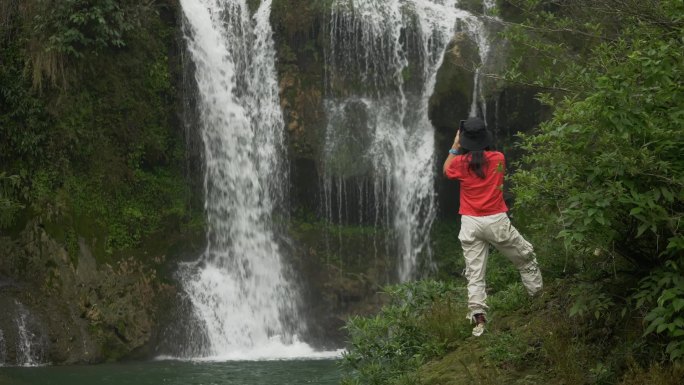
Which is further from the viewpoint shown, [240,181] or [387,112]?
[387,112]

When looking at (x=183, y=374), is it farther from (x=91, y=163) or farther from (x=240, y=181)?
(x=240, y=181)

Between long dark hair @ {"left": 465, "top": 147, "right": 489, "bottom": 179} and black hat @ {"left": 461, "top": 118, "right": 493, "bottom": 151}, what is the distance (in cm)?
4

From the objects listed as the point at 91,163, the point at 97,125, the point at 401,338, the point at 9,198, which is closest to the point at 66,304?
the point at 9,198

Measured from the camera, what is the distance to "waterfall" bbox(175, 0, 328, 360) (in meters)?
17.0

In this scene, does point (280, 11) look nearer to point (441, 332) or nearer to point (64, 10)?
point (64, 10)

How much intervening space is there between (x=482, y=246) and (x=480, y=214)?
0.26m

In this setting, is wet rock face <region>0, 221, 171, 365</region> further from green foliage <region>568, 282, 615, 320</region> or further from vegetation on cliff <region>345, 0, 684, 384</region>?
green foliage <region>568, 282, 615, 320</region>

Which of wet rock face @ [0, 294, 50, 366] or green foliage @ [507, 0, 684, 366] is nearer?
green foliage @ [507, 0, 684, 366]

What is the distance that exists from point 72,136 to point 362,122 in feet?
20.1

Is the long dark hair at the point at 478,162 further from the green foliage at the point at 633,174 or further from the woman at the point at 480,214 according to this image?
the green foliage at the point at 633,174

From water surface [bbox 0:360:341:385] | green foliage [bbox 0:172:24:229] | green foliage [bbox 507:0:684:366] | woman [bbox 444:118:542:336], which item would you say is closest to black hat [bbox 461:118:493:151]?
woman [bbox 444:118:542:336]

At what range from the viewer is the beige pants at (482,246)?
6.73 m

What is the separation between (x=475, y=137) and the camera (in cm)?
686

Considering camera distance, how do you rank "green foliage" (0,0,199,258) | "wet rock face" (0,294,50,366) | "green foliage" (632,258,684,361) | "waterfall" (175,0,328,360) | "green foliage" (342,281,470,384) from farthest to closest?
"waterfall" (175,0,328,360)
"green foliage" (0,0,199,258)
"wet rock face" (0,294,50,366)
"green foliage" (342,281,470,384)
"green foliage" (632,258,684,361)
